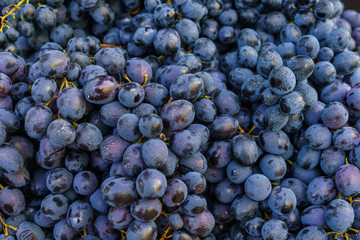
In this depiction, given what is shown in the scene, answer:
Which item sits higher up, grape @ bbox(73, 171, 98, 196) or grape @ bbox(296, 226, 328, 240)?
grape @ bbox(73, 171, 98, 196)

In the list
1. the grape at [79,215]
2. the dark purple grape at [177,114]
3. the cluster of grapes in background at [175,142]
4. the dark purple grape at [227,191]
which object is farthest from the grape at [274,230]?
the grape at [79,215]

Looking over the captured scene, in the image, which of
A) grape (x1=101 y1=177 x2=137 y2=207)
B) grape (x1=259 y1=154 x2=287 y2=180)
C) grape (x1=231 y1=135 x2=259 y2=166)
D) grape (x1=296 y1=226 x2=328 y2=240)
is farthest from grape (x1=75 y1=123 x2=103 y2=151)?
grape (x1=296 y1=226 x2=328 y2=240)

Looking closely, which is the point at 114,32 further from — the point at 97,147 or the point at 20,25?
the point at 97,147

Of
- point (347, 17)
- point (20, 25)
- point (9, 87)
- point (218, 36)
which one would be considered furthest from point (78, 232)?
point (347, 17)

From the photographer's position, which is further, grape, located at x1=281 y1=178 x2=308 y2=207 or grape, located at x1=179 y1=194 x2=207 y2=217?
grape, located at x1=281 y1=178 x2=308 y2=207

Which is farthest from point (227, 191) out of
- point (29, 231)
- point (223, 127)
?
point (29, 231)

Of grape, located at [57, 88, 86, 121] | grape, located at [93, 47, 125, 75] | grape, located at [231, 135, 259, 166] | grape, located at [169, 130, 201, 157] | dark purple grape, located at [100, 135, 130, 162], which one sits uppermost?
grape, located at [93, 47, 125, 75]

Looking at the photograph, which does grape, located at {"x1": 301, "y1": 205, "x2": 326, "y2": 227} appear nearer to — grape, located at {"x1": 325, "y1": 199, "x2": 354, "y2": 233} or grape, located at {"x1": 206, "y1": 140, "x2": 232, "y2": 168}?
grape, located at {"x1": 325, "y1": 199, "x2": 354, "y2": 233}

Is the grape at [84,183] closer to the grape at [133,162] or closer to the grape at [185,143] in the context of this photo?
the grape at [133,162]

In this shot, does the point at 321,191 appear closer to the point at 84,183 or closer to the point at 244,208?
the point at 244,208
